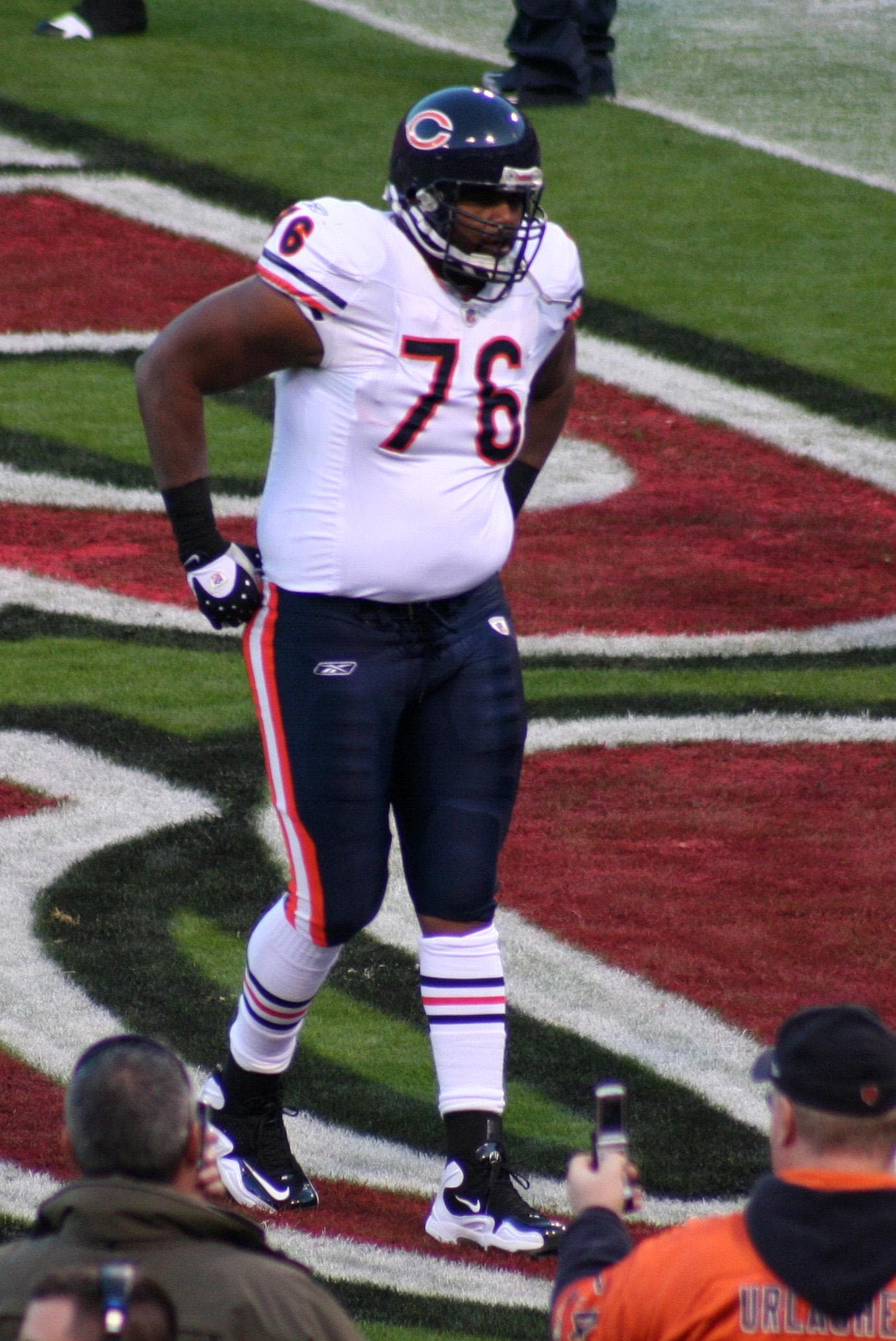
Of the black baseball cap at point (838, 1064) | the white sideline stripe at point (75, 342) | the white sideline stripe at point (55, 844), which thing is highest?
the black baseball cap at point (838, 1064)

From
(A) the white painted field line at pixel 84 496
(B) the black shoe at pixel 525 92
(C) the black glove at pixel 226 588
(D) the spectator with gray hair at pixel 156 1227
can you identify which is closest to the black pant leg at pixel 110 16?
(B) the black shoe at pixel 525 92

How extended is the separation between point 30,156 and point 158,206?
4.02 feet

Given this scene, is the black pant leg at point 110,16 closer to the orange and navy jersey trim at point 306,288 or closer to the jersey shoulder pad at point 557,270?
the jersey shoulder pad at point 557,270

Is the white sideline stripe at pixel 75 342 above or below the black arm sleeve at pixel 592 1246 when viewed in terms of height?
below

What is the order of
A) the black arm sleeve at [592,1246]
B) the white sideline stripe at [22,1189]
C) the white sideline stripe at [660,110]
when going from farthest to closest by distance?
the white sideline stripe at [660,110] < the white sideline stripe at [22,1189] < the black arm sleeve at [592,1246]

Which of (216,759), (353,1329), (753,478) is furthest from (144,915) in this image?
(753,478)

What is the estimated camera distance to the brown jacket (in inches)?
90.7

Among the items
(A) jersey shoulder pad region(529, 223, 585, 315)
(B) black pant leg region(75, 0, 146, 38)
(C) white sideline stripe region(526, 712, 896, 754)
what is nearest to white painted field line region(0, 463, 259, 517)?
(C) white sideline stripe region(526, 712, 896, 754)

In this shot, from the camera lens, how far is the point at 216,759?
692cm

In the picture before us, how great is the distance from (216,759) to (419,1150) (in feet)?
8.53

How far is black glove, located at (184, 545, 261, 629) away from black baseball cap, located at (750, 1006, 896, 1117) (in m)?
1.82

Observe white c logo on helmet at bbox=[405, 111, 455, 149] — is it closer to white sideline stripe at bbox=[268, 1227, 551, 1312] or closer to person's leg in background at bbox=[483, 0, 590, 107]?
white sideline stripe at bbox=[268, 1227, 551, 1312]

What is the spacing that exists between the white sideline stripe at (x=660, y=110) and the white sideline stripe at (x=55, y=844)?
30.5 ft

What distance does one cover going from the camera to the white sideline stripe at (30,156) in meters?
14.0
